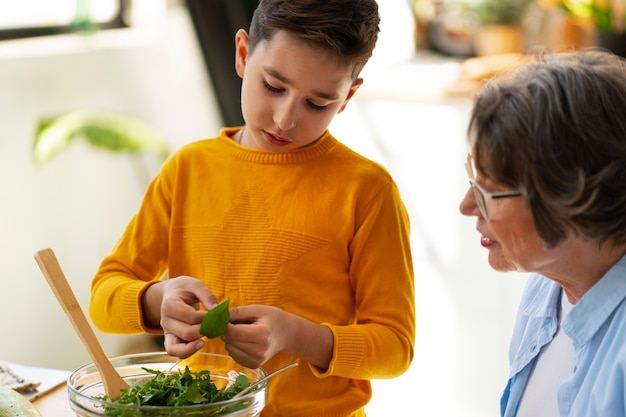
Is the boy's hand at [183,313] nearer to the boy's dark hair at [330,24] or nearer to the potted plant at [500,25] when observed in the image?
the boy's dark hair at [330,24]

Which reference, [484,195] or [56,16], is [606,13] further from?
[484,195]

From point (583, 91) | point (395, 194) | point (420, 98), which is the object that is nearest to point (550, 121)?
point (583, 91)

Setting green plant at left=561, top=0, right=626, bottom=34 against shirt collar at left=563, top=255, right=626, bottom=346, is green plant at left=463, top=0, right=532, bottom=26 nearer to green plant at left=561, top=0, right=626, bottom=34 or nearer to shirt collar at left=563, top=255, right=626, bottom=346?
green plant at left=561, top=0, right=626, bottom=34

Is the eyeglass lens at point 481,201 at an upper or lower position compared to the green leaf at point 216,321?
upper

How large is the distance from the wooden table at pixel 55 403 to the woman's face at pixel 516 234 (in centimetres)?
75

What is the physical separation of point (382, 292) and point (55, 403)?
0.59 meters

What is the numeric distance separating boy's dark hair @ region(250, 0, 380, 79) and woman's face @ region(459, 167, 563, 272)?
29 cm

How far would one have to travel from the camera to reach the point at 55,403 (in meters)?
1.53

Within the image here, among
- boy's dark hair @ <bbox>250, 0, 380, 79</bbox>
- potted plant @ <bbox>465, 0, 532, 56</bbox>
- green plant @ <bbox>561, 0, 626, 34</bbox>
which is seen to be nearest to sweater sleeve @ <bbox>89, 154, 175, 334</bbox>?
boy's dark hair @ <bbox>250, 0, 380, 79</bbox>

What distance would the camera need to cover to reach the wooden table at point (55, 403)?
1.49 m

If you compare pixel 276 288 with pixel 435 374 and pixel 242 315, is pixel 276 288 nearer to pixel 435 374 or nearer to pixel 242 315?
pixel 242 315

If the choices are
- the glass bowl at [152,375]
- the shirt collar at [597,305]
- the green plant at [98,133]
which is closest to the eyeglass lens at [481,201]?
the shirt collar at [597,305]

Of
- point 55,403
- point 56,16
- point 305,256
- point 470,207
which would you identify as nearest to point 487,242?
point 470,207

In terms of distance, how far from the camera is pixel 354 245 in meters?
1.46
